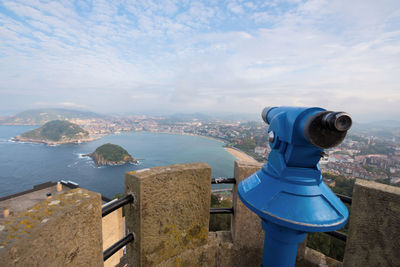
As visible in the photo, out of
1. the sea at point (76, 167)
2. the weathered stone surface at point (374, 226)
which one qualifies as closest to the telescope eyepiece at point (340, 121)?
the weathered stone surface at point (374, 226)

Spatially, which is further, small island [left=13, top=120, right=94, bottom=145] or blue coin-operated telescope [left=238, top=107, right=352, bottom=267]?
small island [left=13, top=120, right=94, bottom=145]

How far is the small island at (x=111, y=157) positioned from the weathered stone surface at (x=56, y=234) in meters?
49.1

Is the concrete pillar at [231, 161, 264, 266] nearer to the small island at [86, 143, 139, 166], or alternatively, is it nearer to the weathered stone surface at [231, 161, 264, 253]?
the weathered stone surface at [231, 161, 264, 253]

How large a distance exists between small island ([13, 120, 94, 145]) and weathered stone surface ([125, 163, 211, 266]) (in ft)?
297

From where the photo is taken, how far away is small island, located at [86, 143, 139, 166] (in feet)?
160

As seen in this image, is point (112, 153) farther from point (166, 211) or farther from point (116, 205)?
point (116, 205)

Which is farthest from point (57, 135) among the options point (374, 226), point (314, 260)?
point (374, 226)

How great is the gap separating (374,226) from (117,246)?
6.53ft

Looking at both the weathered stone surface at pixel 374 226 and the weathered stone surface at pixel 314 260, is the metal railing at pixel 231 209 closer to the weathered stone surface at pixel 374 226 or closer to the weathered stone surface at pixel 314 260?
the weathered stone surface at pixel 374 226

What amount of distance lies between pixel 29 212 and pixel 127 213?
32.3 inches

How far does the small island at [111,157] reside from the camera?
160 ft

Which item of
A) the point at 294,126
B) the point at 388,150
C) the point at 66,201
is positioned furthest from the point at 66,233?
the point at 388,150

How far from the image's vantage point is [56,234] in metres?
0.96

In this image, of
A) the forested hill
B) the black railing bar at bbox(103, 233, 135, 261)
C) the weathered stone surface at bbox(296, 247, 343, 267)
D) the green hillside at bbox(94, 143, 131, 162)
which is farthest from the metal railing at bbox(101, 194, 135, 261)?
the forested hill
